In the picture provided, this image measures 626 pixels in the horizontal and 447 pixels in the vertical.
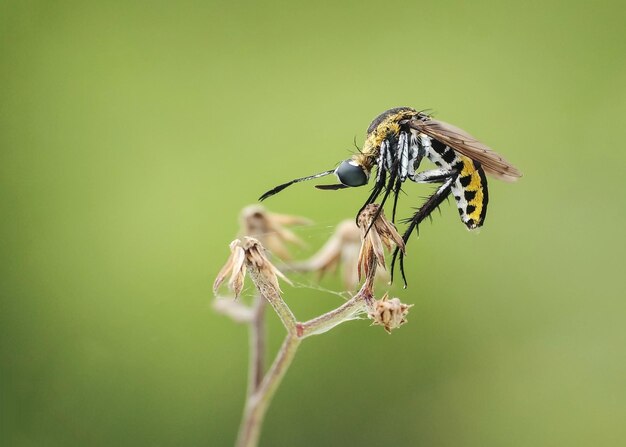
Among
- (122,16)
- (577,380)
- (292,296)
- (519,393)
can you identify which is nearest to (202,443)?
(292,296)

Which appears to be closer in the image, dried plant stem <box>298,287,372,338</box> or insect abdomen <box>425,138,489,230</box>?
dried plant stem <box>298,287,372,338</box>

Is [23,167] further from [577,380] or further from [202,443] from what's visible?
[577,380]

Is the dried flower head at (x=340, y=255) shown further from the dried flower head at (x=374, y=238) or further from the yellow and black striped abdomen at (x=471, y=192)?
the dried flower head at (x=374, y=238)

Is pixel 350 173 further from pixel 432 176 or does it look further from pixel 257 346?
pixel 257 346

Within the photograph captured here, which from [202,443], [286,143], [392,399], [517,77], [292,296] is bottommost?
[202,443]

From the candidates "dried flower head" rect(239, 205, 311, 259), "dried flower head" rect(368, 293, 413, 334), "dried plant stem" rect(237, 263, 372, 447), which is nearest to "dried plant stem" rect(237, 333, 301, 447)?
"dried plant stem" rect(237, 263, 372, 447)

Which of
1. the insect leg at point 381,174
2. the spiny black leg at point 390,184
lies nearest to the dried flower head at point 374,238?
the spiny black leg at point 390,184

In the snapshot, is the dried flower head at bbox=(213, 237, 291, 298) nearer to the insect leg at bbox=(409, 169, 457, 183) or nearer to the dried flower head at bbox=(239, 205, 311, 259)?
the dried flower head at bbox=(239, 205, 311, 259)
